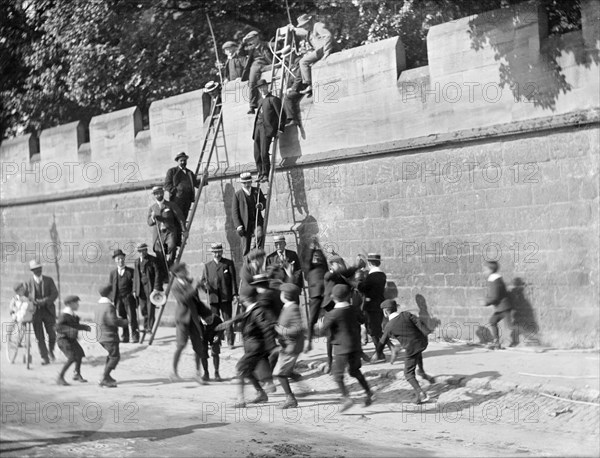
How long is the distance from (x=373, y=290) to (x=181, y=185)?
18.3 feet

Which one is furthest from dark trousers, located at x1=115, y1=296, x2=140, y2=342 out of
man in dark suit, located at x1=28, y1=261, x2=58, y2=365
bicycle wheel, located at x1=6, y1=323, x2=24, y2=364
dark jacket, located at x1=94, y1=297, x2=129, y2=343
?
dark jacket, located at x1=94, y1=297, x2=129, y2=343

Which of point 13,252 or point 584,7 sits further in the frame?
point 13,252

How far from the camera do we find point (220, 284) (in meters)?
15.3

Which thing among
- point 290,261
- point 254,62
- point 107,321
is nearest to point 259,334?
point 107,321

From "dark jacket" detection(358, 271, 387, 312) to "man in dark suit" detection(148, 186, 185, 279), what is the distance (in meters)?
4.96

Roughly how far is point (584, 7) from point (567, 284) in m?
3.74

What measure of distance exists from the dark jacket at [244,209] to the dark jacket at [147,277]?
6.07 ft

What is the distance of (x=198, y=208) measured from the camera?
18.7 metres

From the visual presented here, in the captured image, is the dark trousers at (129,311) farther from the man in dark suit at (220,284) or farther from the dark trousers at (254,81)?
the dark trousers at (254,81)

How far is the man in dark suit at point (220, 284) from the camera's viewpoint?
15328 millimetres

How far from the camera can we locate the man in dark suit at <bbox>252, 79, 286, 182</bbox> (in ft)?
53.8

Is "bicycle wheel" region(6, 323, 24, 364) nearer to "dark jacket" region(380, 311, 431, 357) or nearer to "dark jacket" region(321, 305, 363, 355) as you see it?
"dark jacket" region(321, 305, 363, 355)

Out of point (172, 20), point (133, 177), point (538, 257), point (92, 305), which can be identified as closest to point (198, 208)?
point (133, 177)

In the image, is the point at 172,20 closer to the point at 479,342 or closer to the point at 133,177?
the point at 133,177
